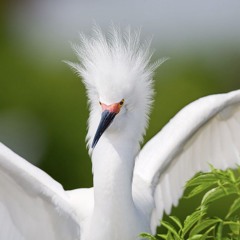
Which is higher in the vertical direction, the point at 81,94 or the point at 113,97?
the point at 113,97

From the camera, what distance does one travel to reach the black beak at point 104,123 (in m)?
3.05

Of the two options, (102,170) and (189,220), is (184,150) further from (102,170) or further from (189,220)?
(189,220)

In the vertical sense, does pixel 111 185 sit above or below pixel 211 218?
below

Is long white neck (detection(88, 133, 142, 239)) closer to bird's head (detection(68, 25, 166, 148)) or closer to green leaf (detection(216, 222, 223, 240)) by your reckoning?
bird's head (detection(68, 25, 166, 148))

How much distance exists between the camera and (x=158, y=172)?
3.83 m

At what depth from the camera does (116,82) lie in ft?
10.4

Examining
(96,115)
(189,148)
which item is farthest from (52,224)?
(189,148)

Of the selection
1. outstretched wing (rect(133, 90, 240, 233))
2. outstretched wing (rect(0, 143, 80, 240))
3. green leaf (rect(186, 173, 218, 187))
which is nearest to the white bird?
outstretched wing (rect(0, 143, 80, 240))

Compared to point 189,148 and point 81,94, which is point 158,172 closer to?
point 189,148

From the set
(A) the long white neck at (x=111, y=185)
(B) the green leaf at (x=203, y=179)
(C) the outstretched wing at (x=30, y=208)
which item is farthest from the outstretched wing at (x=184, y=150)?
(B) the green leaf at (x=203, y=179)

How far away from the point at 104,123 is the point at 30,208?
48 centimetres

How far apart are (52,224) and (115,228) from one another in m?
0.25

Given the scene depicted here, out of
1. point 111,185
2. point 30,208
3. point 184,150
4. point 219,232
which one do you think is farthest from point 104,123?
point 219,232

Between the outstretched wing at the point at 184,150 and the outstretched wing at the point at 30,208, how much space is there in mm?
447
